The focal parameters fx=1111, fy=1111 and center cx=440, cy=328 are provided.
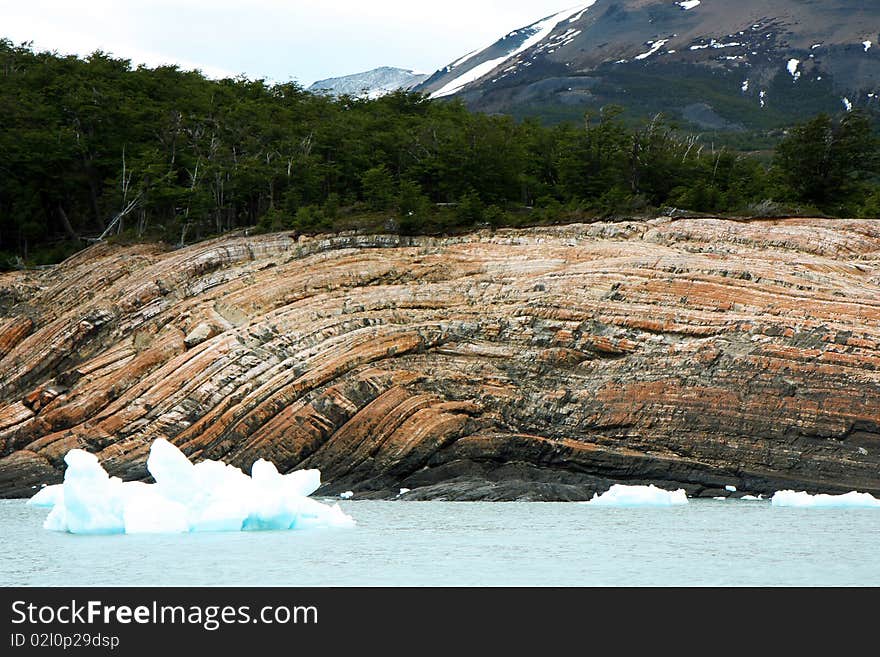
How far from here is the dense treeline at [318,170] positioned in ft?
164

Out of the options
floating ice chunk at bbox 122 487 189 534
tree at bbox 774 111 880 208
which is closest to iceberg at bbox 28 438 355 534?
floating ice chunk at bbox 122 487 189 534

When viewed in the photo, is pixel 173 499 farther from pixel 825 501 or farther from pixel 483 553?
pixel 825 501

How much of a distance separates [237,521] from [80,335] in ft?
76.2

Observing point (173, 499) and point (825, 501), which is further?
point (825, 501)

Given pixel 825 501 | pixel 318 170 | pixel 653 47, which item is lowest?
pixel 825 501

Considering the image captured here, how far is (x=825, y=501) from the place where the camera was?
34250 millimetres

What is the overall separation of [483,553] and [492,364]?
62.1ft

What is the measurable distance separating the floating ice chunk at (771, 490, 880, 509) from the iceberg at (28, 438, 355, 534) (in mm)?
16362

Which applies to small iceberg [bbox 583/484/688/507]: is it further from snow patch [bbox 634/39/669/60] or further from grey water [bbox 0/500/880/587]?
snow patch [bbox 634/39/669/60]

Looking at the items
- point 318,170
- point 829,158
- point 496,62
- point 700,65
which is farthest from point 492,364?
point 496,62

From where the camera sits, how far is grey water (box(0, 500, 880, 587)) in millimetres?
18750

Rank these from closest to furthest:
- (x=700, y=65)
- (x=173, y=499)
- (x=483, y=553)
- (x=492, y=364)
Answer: (x=483, y=553)
(x=173, y=499)
(x=492, y=364)
(x=700, y=65)

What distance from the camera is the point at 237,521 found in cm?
2553
